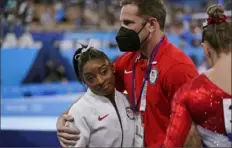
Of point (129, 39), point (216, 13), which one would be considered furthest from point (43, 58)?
point (216, 13)

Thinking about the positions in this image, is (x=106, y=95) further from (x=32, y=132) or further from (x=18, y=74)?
(x=18, y=74)

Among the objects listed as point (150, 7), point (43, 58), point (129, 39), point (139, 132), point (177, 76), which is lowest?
point (43, 58)

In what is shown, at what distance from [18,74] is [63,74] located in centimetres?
84

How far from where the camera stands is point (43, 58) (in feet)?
26.2

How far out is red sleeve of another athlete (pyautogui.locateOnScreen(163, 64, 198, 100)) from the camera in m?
2.03

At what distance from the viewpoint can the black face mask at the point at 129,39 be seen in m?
2.18

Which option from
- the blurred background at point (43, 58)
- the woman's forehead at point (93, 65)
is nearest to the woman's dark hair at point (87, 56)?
the woman's forehead at point (93, 65)

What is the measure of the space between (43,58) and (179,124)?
6.47m

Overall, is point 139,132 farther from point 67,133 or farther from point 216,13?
point 216,13

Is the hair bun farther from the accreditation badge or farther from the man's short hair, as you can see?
the accreditation badge

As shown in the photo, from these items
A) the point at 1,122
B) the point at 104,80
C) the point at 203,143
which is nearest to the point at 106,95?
the point at 104,80

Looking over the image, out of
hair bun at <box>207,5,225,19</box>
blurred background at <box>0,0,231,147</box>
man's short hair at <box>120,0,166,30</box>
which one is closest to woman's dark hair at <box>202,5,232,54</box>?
hair bun at <box>207,5,225,19</box>

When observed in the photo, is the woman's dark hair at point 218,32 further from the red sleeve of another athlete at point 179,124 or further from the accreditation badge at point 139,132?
the accreditation badge at point 139,132

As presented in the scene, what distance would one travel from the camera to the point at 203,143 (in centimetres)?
174
